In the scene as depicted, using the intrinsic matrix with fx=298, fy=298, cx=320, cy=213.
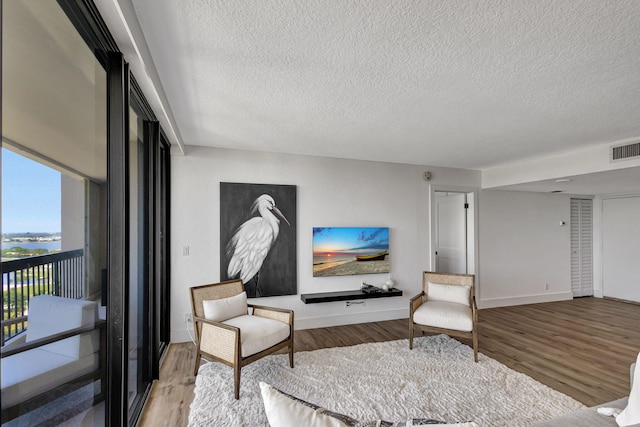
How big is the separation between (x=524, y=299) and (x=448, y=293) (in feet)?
8.50

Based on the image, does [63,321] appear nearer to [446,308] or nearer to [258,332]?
[258,332]

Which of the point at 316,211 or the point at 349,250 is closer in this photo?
the point at 316,211

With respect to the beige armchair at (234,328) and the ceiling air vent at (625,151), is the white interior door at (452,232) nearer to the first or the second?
the ceiling air vent at (625,151)

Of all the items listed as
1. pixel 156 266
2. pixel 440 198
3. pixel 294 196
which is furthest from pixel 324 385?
pixel 440 198

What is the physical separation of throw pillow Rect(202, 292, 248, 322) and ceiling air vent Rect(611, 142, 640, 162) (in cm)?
433

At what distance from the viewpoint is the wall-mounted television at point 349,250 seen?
414 centimetres

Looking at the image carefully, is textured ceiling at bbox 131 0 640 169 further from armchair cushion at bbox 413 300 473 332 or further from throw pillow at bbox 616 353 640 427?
armchair cushion at bbox 413 300 473 332

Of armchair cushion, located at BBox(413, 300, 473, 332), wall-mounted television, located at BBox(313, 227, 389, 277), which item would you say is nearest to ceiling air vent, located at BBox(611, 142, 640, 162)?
armchair cushion, located at BBox(413, 300, 473, 332)

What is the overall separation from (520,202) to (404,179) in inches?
93.6

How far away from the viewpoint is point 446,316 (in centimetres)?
323

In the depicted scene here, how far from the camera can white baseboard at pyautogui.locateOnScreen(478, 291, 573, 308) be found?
4.98 metres

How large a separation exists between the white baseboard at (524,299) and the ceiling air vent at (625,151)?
2.70 metres

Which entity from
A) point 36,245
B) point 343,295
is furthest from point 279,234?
point 36,245

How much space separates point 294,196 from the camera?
159 inches
